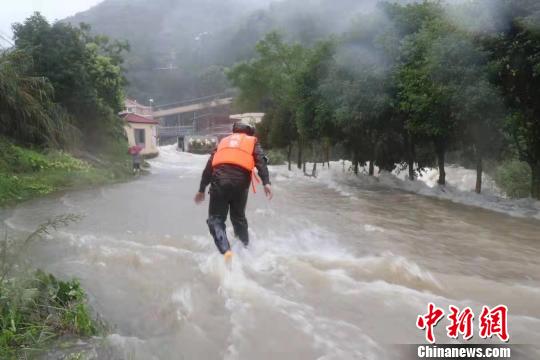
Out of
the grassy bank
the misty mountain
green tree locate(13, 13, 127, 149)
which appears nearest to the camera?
the grassy bank

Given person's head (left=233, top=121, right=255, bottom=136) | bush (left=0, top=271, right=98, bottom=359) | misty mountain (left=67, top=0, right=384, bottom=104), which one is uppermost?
misty mountain (left=67, top=0, right=384, bottom=104)

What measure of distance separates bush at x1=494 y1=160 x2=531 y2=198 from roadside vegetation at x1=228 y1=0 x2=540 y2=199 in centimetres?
5

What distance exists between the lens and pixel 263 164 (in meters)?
6.17

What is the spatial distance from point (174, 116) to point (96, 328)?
245ft

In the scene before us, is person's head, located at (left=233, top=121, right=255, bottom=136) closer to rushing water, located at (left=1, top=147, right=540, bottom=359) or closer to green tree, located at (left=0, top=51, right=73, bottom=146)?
rushing water, located at (left=1, top=147, right=540, bottom=359)

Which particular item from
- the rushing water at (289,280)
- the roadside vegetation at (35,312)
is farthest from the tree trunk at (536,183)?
the roadside vegetation at (35,312)

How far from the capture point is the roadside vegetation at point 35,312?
3.46 m

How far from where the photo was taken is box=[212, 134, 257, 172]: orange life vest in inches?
235

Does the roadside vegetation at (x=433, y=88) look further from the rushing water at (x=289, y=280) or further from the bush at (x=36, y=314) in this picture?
the bush at (x=36, y=314)

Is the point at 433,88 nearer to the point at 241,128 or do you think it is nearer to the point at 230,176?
the point at 241,128

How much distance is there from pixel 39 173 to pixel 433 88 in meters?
12.5

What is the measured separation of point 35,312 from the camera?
3.87 meters

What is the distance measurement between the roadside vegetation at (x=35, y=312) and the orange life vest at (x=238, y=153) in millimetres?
2325

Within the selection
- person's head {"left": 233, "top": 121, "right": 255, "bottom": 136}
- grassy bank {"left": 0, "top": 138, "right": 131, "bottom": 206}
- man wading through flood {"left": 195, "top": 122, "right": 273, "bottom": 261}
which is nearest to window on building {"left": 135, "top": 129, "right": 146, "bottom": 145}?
grassy bank {"left": 0, "top": 138, "right": 131, "bottom": 206}
